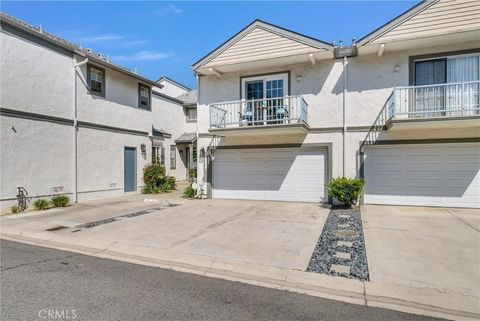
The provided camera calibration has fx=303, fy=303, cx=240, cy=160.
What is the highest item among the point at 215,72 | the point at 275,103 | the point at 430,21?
the point at 430,21

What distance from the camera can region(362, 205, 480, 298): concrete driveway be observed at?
15.0 feet

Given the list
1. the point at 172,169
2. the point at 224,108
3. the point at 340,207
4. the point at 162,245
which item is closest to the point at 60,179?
the point at 224,108

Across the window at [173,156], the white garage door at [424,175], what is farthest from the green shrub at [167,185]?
the white garage door at [424,175]

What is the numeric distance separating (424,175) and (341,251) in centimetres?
688

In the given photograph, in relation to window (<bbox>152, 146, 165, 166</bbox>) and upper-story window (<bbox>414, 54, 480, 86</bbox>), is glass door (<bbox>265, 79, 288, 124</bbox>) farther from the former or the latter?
window (<bbox>152, 146, 165, 166</bbox>)

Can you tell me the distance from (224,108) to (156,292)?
10.2 meters

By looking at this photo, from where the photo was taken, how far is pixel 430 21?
1009 centimetres

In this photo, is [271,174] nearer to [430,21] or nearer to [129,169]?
[430,21]

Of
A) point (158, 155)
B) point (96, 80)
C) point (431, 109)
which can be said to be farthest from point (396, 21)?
point (158, 155)

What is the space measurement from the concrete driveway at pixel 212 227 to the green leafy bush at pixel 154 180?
425 centimetres

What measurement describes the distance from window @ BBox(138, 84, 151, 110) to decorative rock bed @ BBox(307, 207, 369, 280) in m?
12.7

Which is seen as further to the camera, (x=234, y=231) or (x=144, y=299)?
(x=234, y=231)

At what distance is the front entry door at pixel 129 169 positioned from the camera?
51.9ft

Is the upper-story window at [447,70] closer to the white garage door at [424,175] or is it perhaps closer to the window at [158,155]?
the white garage door at [424,175]
